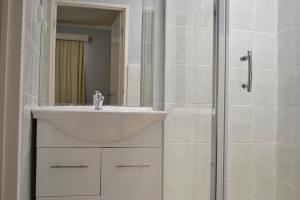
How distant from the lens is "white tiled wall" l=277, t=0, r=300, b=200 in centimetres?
189

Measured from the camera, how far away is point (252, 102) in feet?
6.59

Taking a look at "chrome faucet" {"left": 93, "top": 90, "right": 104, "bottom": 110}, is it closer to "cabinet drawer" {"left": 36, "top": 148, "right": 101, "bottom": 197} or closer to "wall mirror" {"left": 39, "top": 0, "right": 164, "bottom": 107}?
"wall mirror" {"left": 39, "top": 0, "right": 164, "bottom": 107}

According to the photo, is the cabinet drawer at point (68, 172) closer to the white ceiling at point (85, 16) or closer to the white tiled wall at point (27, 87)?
the white tiled wall at point (27, 87)

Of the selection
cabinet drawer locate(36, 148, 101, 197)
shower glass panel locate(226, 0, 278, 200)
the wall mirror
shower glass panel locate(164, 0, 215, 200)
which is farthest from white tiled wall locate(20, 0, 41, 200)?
shower glass panel locate(226, 0, 278, 200)

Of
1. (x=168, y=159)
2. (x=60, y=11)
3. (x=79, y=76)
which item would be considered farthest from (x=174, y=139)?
(x=60, y=11)

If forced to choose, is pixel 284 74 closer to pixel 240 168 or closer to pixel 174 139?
pixel 240 168

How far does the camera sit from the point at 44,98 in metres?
1.78

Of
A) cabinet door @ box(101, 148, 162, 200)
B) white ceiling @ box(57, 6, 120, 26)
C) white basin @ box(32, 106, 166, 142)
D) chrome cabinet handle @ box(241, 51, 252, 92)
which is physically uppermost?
white ceiling @ box(57, 6, 120, 26)

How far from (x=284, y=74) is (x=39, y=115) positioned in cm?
147

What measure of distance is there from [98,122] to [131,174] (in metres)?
0.31

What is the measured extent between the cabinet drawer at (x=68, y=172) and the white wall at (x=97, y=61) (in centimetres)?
40

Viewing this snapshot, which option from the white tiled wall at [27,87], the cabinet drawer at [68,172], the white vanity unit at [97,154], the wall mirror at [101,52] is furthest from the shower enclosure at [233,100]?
the white tiled wall at [27,87]

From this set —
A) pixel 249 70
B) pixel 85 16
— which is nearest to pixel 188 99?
pixel 249 70

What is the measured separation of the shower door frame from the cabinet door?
30 cm
